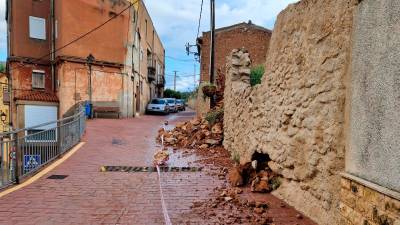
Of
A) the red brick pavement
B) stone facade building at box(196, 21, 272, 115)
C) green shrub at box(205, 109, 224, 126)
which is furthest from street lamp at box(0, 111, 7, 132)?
the red brick pavement

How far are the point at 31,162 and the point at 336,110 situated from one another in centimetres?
644

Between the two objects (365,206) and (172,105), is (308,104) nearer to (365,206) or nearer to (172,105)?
(365,206)

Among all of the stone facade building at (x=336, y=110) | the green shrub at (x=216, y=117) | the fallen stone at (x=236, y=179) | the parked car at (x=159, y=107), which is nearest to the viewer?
the stone facade building at (x=336, y=110)

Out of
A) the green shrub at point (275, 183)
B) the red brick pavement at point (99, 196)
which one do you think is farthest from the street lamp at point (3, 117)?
the green shrub at point (275, 183)

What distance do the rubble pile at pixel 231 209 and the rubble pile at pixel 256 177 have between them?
1.21ft

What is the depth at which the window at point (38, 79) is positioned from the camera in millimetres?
26094

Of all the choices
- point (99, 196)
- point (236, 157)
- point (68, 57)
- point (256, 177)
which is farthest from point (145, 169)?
point (68, 57)

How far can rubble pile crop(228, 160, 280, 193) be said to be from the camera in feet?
19.7

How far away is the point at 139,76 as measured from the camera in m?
31.7

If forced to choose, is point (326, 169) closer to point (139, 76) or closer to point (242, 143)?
point (242, 143)

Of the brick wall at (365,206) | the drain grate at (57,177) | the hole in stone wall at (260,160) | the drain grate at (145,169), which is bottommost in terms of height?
the drain grate at (57,177)

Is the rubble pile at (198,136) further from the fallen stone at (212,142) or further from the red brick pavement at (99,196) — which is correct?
the red brick pavement at (99,196)

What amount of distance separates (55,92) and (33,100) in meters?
1.56

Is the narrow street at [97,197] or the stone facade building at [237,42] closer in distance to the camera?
the narrow street at [97,197]
